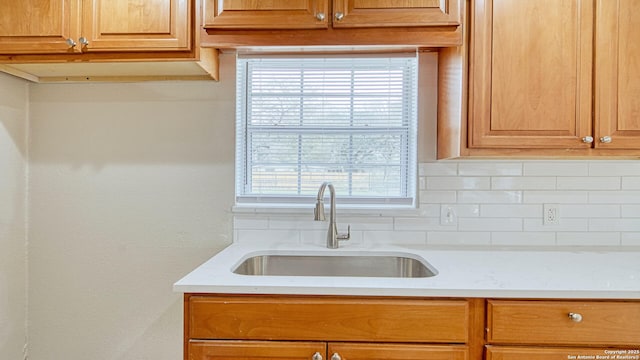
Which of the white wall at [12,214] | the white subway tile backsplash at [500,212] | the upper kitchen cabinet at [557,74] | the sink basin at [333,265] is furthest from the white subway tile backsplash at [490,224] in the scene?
the white wall at [12,214]

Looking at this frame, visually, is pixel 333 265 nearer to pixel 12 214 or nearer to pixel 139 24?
pixel 139 24

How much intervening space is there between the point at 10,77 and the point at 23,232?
2.42ft

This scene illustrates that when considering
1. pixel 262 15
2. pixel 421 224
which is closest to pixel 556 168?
pixel 421 224

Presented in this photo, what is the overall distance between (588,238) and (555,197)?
249 mm

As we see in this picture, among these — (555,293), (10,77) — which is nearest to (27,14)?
(10,77)

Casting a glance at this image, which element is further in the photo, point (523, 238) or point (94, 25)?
point (523, 238)

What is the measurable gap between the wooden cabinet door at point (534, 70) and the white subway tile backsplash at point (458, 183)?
376 millimetres

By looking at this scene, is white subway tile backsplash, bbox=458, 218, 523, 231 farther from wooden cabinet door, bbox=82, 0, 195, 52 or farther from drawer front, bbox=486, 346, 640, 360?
wooden cabinet door, bbox=82, 0, 195, 52

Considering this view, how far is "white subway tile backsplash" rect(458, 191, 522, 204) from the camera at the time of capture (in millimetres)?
1752

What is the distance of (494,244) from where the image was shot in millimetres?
1758

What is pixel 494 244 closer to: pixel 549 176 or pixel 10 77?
pixel 549 176

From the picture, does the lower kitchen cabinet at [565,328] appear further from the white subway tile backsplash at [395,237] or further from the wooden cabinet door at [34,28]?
the wooden cabinet door at [34,28]

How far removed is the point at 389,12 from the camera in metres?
1.42

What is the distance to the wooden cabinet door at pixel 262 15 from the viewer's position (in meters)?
1.43
